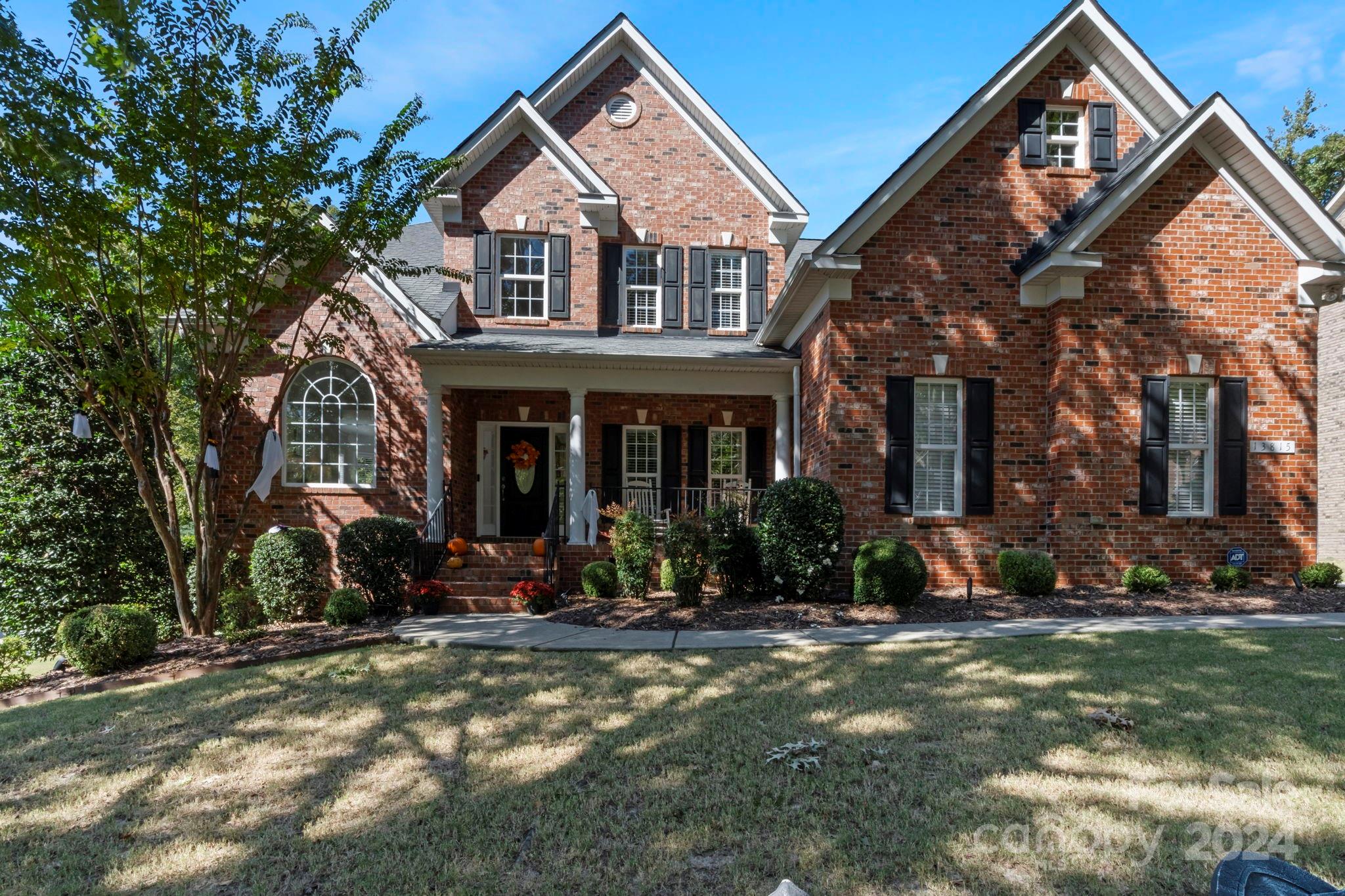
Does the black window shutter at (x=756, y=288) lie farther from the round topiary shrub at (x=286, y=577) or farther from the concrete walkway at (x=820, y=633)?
the round topiary shrub at (x=286, y=577)

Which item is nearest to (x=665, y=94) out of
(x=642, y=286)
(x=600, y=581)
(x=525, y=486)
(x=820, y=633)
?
(x=642, y=286)

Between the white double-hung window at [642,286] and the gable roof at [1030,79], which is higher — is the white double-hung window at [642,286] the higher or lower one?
the lower one

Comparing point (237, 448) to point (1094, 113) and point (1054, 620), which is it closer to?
point (1054, 620)

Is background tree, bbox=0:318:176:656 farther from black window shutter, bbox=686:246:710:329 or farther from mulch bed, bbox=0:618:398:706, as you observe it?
black window shutter, bbox=686:246:710:329

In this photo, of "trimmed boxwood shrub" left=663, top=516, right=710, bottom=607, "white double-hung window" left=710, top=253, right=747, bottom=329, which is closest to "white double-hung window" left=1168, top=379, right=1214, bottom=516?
"trimmed boxwood shrub" left=663, top=516, right=710, bottom=607

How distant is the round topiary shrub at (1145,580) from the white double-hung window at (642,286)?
28.5ft

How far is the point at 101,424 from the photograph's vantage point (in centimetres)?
1025

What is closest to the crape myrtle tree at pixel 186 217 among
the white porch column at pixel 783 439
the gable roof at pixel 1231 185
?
the white porch column at pixel 783 439

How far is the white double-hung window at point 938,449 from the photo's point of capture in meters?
10.0

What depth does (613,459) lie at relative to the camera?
45.0ft

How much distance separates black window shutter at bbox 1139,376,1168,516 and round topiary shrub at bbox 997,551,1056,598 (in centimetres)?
170

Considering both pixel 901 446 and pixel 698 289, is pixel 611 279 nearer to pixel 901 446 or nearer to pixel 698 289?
pixel 698 289

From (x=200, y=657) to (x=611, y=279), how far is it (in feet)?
29.7

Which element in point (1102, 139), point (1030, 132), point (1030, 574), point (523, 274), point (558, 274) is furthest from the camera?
point (523, 274)
